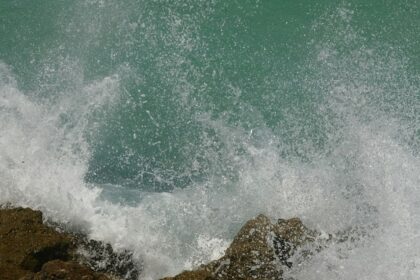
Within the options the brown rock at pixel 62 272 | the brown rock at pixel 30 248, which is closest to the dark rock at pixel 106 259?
the brown rock at pixel 30 248

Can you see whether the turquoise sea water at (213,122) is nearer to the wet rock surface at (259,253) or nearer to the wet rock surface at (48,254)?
the wet rock surface at (259,253)

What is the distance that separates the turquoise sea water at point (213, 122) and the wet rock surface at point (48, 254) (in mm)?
598

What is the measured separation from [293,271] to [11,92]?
28.8 ft

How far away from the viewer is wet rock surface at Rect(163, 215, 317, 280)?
399 inches

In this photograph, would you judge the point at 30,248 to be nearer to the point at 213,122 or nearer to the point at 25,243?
the point at 25,243

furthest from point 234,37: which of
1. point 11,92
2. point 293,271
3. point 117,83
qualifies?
point 293,271

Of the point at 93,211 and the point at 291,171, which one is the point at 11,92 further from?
the point at 291,171

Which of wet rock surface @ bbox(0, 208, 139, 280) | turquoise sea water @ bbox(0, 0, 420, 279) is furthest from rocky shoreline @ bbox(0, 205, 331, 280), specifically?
turquoise sea water @ bbox(0, 0, 420, 279)

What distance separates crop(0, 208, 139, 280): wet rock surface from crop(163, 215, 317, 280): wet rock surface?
1637 mm

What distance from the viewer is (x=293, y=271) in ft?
34.6

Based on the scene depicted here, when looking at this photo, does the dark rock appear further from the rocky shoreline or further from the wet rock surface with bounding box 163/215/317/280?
the wet rock surface with bounding box 163/215/317/280

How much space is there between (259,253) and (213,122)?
5659mm

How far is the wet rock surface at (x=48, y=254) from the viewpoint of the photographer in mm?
8953

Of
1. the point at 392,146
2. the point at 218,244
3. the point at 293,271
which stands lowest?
the point at 293,271
